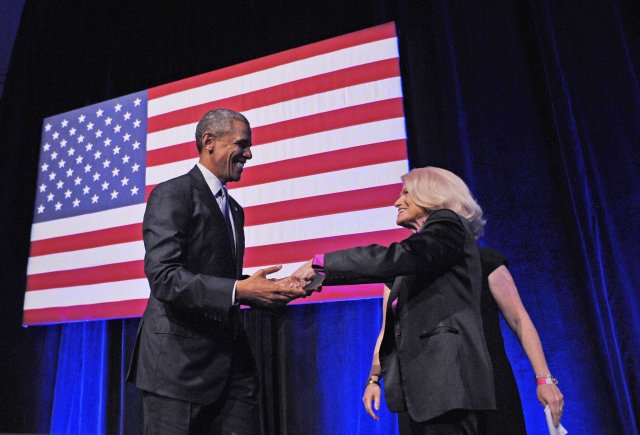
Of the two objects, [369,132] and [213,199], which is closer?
[213,199]

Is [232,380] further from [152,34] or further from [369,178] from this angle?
[152,34]

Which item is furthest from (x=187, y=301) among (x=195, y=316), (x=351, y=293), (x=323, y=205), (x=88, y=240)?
(x=88, y=240)

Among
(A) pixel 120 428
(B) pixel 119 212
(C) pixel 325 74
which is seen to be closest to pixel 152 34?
(B) pixel 119 212

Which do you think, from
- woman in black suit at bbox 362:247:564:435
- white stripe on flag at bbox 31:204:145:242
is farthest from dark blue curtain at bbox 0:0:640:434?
woman in black suit at bbox 362:247:564:435

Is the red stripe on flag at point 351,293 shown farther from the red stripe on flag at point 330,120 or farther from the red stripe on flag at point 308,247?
the red stripe on flag at point 330,120

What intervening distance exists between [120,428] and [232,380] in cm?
208

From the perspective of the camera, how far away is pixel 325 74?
285cm

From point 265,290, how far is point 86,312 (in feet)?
7.14

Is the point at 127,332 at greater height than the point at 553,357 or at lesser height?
greater

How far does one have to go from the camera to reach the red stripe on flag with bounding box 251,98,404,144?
2658 millimetres

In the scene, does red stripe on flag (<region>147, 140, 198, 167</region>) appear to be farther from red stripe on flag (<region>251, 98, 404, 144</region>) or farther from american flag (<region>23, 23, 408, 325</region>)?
red stripe on flag (<region>251, 98, 404, 144</region>)

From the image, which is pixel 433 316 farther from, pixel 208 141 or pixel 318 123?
pixel 318 123

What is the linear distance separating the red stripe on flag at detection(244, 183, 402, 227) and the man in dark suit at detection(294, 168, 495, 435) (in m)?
1.12

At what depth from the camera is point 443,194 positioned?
5.06ft
